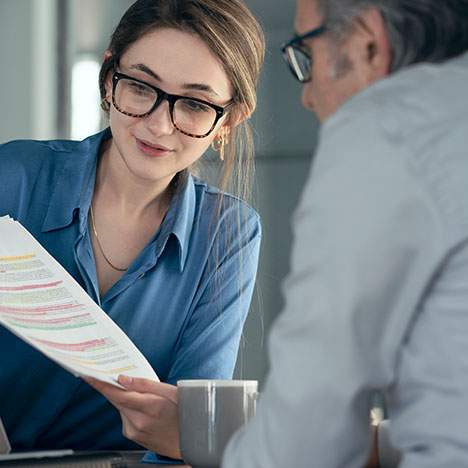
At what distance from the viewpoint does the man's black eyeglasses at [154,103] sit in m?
1.91

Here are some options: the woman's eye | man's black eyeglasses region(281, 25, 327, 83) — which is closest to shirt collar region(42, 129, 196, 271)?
the woman's eye

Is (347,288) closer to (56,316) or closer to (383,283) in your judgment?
(383,283)

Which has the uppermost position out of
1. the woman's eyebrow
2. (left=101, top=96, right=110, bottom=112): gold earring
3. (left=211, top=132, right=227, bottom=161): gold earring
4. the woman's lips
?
the woman's eyebrow

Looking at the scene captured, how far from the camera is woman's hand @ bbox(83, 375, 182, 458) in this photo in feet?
4.71

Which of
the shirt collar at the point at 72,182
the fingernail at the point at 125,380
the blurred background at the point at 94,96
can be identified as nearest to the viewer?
the fingernail at the point at 125,380

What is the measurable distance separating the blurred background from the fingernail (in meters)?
2.57

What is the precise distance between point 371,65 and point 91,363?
23.7 inches

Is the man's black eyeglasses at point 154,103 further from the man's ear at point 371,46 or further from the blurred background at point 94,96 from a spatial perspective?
the blurred background at point 94,96

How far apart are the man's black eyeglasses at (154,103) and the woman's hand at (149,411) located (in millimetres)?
643

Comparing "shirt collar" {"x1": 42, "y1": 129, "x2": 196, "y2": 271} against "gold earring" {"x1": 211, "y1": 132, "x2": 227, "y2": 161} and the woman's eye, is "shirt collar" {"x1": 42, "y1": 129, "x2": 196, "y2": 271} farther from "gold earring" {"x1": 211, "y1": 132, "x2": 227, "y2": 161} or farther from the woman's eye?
the woman's eye

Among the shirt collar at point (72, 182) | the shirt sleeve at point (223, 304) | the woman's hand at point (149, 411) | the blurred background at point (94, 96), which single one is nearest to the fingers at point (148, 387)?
the woman's hand at point (149, 411)

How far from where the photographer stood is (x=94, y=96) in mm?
4461

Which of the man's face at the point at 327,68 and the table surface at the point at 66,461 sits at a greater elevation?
the man's face at the point at 327,68

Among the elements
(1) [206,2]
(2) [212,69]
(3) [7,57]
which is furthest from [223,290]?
(3) [7,57]
